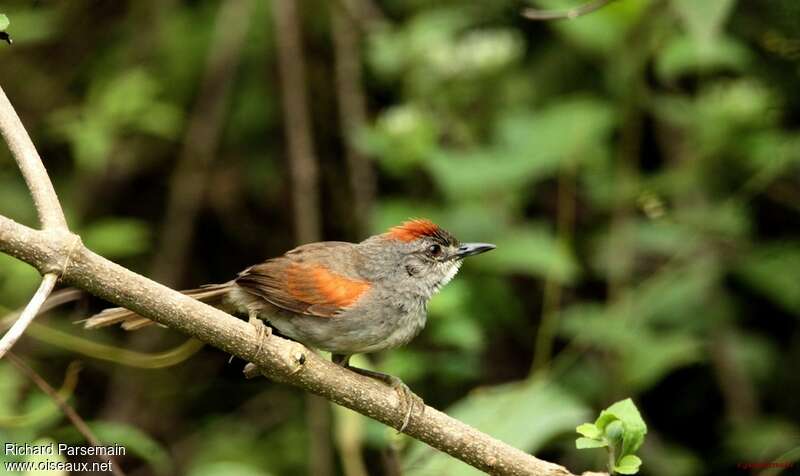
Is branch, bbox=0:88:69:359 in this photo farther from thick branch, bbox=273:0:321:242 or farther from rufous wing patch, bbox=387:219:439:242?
thick branch, bbox=273:0:321:242

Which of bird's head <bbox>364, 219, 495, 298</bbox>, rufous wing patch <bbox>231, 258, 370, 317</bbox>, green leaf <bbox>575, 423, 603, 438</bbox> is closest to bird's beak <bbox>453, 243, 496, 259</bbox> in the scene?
bird's head <bbox>364, 219, 495, 298</bbox>

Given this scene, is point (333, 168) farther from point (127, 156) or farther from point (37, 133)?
point (37, 133)

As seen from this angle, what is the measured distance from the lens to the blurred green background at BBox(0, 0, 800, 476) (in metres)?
5.25

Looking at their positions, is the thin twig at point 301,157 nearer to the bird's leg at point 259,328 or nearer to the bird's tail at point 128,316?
the bird's tail at point 128,316

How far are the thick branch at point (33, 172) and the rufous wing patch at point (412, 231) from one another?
1.84m

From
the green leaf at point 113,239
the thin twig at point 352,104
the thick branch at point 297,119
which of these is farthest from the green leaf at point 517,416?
the green leaf at point 113,239

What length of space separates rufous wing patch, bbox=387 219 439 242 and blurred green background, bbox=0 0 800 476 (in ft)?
2.55

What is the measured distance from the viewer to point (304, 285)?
12.0 feet

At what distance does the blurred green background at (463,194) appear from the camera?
525 cm

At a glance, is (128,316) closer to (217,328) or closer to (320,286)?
(320,286)

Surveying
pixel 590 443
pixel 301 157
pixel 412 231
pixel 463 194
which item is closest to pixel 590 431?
pixel 590 443

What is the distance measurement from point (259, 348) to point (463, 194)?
8.71 ft

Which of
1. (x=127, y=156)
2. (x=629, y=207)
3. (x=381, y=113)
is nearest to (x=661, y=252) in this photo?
(x=629, y=207)

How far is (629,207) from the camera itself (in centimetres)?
555
